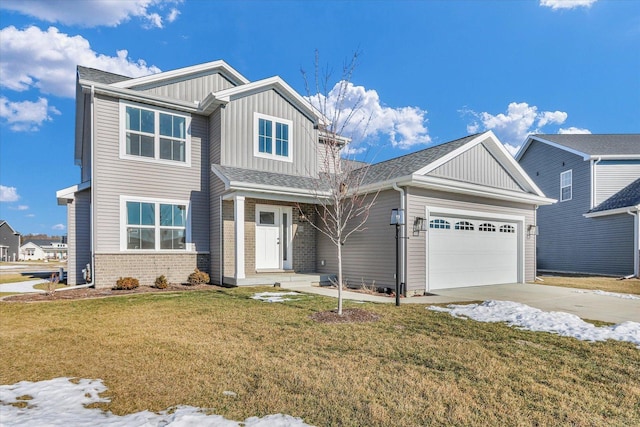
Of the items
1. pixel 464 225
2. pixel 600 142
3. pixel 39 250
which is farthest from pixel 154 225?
pixel 39 250

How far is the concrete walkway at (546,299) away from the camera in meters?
7.23

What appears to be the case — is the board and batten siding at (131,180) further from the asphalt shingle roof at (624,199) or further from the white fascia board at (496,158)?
the asphalt shingle roof at (624,199)

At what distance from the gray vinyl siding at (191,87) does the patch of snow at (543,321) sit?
35.0 ft

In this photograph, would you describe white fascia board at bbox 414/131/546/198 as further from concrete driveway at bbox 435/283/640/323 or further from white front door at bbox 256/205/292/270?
white front door at bbox 256/205/292/270

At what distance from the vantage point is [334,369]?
3.93 metres

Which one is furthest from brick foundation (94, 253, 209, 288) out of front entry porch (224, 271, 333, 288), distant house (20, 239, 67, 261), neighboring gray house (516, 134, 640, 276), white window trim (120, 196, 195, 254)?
distant house (20, 239, 67, 261)

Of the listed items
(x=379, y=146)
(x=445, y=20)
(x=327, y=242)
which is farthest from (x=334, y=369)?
(x=445, y=20)

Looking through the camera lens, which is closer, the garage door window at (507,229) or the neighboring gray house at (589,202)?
the garage door window at (507,229)

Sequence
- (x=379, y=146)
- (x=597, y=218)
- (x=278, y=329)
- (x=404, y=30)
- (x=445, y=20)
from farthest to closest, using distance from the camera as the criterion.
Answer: (x=597, y=218), (x=404, y=30), (x=445, y=20), (x=379, y=146), (x=278, y=329)

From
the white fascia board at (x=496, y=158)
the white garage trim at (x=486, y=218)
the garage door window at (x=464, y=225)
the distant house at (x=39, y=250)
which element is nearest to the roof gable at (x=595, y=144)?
the white fascia board at (x=496, y=158)

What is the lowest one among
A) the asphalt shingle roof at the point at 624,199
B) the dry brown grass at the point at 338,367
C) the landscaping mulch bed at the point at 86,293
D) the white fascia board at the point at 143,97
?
the landscaping mulch bed at the point at 86,293

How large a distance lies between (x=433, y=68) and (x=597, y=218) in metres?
11.1

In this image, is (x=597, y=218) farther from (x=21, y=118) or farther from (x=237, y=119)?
(x=21, y=118)

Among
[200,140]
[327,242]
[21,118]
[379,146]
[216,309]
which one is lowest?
[216,309]
